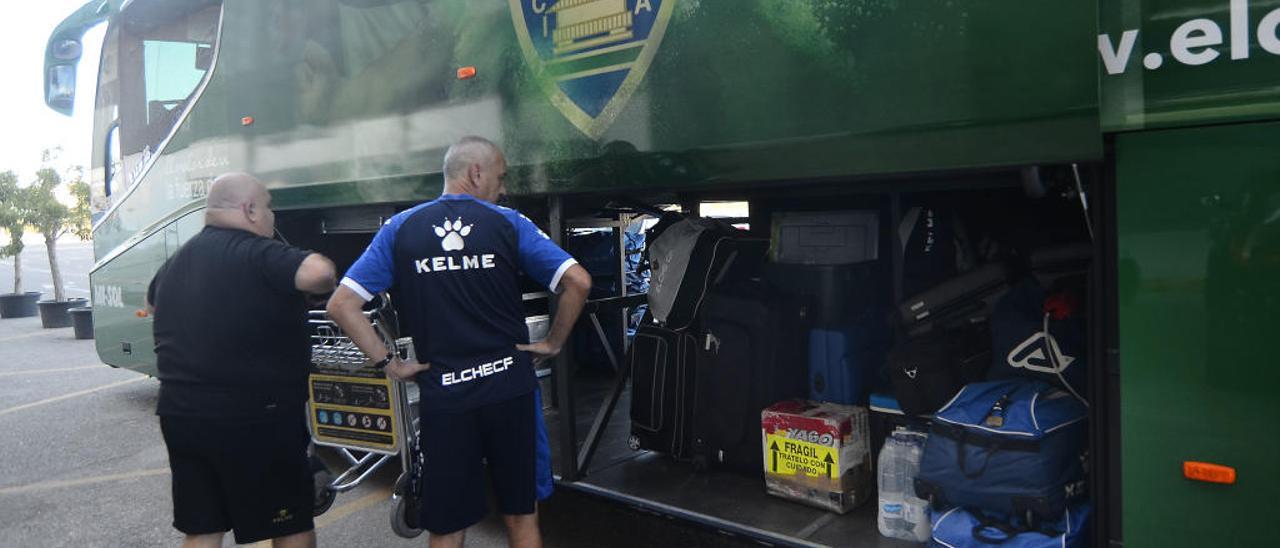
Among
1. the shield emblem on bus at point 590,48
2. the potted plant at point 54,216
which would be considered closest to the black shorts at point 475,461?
the shield emblem on bus at point 590,48

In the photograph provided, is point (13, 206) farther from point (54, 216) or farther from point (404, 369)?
point (404, 369)

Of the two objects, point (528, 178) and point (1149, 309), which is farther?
point (528, 178)

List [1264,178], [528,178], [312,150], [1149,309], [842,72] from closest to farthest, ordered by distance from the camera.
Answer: [1264,178], [1149,309], [842,72], [528,178], [312,150]

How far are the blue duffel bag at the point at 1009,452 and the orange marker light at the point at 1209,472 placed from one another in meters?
0.58

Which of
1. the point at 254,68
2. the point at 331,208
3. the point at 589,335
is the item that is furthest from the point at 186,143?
the point at 589,335

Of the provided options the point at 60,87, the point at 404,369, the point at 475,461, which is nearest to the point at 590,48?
the point at 404,369

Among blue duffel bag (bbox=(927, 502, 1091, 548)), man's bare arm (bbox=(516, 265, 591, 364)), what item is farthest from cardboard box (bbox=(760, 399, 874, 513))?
man's bare arm (bbox=(516, 265, 591, 364))

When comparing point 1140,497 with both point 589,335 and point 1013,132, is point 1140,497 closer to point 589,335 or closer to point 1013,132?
point 1013,132

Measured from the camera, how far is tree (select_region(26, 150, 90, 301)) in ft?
43.7

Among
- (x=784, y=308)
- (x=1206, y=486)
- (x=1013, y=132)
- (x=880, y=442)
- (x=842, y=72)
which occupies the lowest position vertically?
(x=880, y=442)

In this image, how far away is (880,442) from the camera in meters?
3.90

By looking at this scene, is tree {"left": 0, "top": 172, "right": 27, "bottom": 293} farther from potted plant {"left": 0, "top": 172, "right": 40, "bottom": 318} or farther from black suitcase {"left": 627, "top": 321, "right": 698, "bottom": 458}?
black suitcase {"left": 627, "top": 321, "right": 698, "bottom": 458}

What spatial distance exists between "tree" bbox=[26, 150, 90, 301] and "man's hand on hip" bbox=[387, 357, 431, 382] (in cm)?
1261

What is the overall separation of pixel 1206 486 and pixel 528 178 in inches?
96.5
